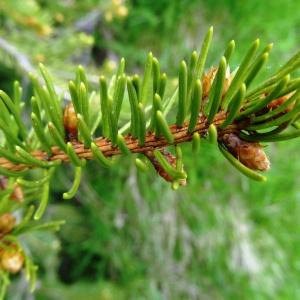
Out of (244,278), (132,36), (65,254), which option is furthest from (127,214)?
(132,36)

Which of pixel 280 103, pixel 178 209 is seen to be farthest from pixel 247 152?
pixel 178 209

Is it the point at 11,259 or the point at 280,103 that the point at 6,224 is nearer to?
the point at 11,259

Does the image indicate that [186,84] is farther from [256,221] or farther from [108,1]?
[256,221]

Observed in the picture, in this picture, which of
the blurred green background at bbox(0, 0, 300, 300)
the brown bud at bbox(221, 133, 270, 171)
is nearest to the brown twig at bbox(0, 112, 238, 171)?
the brown bud at bbox(221, 133, 270, 171)

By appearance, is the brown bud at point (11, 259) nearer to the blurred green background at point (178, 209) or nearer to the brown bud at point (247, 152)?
the brown bud at point (247, 152)

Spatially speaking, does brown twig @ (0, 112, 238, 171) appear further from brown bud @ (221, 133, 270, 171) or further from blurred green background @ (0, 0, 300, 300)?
blurred green background @ (0, 0, 300, 300)

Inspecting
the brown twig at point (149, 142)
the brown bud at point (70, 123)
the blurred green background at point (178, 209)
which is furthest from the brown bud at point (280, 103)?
the blurred green background at point (178, 209)
